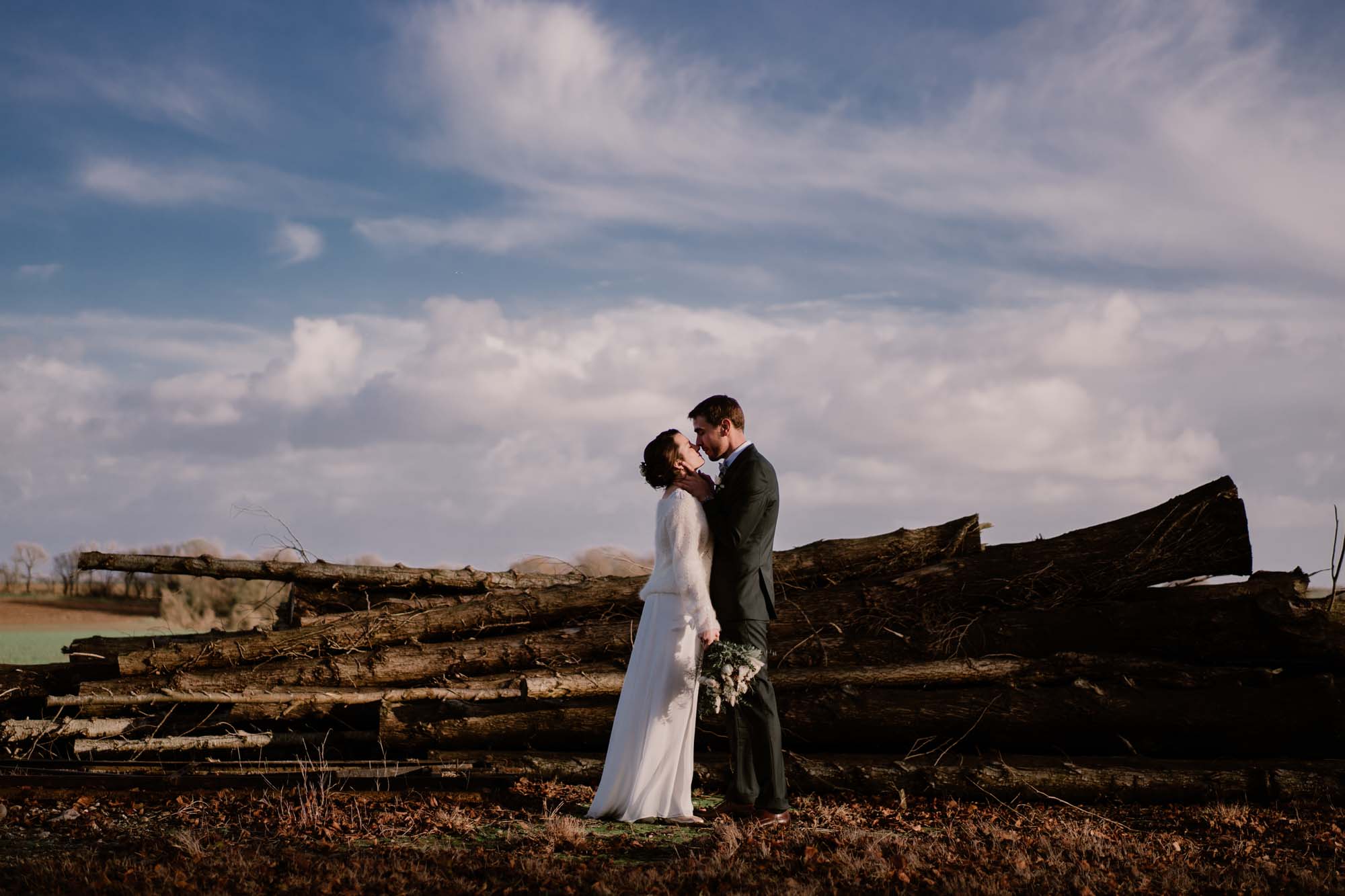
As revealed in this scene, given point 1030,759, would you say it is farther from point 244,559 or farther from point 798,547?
point 244,559

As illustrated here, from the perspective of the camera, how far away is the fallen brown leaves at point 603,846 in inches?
233

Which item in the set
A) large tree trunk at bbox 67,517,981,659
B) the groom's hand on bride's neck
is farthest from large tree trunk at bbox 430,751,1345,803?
the groom's hand on bride's neck

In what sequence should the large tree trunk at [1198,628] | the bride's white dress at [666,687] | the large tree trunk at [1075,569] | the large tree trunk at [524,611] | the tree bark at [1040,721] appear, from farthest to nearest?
the large tree trunk at [524,611] → the large tree trunk at [1075,569] → the large tree trunk at [1198,628] → the tree bark at [1040,721] → the bride's white dress at [666,687]

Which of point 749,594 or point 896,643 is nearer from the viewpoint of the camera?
point 749,594

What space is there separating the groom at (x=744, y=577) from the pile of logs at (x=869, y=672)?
5.06ft

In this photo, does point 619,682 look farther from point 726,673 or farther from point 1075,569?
point 1075,569

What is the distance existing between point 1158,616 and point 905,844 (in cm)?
435

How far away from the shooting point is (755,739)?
7383 millimetres

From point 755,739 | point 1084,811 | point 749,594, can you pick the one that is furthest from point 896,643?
point 749,594

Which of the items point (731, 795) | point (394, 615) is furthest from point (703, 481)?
point (394, 615)

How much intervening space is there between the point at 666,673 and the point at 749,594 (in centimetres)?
80

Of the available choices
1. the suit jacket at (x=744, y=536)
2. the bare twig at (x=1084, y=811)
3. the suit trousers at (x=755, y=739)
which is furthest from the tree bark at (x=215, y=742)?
the bare twig at (x=1084, y=811)

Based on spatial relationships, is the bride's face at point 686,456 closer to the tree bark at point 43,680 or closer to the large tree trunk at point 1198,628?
the large tree trunk at point 1198,628

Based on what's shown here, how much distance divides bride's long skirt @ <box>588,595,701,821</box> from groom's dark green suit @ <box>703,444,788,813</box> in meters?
0.31
